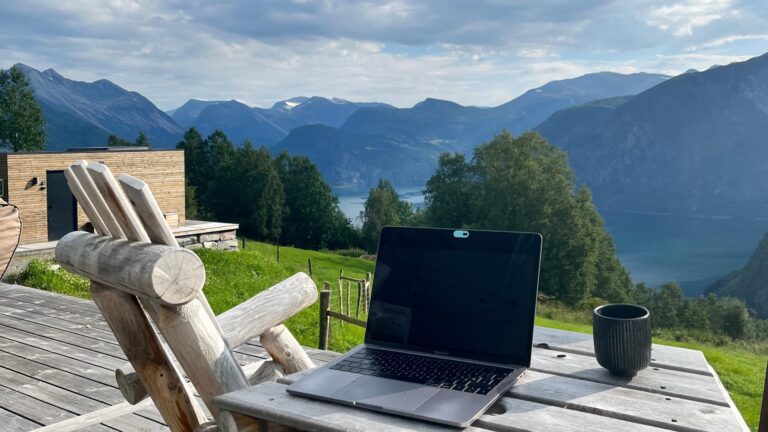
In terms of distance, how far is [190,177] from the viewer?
51625 mm

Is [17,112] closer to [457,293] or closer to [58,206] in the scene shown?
[58,206]

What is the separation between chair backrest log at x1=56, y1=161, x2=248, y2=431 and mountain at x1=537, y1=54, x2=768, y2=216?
179225 mm

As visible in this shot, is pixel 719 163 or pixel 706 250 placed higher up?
pixel 719 163

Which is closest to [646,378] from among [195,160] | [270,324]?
[270,324]

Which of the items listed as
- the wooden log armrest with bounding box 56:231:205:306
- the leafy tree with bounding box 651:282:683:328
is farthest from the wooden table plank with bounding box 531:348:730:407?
the leafy tree with bounding box 651:282:683:328

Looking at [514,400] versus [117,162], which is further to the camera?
[117,162]

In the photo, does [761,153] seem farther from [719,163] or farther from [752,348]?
[752,348]

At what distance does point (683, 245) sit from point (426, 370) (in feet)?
478

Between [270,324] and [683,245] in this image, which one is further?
[683,245]

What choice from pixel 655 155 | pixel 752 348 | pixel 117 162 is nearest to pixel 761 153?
pixel 655 155

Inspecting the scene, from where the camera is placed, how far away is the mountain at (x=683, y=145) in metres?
169

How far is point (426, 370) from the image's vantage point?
2.12 m

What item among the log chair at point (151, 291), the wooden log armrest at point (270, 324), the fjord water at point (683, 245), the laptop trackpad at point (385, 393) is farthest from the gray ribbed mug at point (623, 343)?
the fjord water at point (683, 245)

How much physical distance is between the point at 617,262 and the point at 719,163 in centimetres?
14910
